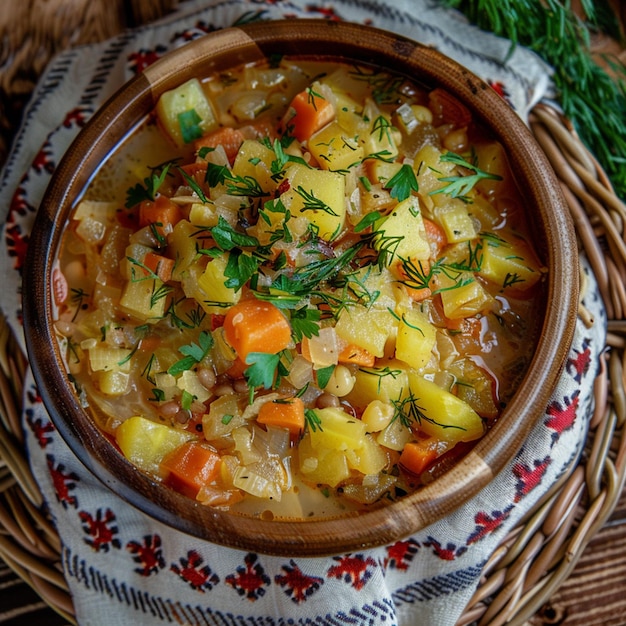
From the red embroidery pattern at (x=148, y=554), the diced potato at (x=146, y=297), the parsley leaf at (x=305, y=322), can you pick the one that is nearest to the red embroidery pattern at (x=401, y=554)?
the red embroidery pattern at (x=148, y=554)

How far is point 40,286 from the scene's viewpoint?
9.55 feet

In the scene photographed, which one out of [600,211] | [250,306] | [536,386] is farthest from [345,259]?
[600,211]

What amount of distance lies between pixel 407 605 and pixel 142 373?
1.53 metres

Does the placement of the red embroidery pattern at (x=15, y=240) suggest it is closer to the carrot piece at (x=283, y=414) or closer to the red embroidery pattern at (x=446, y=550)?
the carrot piece at (x=283, y=414)

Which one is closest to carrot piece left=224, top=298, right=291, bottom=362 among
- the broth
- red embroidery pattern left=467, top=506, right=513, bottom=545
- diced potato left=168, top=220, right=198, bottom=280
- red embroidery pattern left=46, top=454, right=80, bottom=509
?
the broth

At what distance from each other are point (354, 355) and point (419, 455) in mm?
455

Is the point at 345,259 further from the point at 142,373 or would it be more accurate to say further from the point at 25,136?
the point at 25,136

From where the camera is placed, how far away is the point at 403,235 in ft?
9.51

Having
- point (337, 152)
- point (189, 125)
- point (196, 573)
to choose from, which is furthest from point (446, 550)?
point (189, 125)

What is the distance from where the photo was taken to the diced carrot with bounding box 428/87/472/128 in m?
3.20

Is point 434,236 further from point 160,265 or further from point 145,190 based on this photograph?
point 145,190

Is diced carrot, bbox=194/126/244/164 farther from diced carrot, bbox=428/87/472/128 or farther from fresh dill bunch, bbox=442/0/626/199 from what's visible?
fresh dill bunch, bbox=442/0/626/199

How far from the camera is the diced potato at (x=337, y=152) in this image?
3008 mm

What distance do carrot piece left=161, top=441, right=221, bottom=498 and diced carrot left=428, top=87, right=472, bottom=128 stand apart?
1721 millimetres
